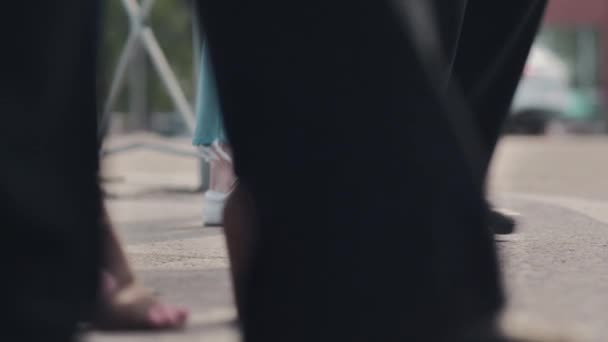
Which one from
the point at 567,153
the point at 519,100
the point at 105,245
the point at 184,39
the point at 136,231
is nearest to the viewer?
the point at 105,245

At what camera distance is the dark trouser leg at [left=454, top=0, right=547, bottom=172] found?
2.41 m

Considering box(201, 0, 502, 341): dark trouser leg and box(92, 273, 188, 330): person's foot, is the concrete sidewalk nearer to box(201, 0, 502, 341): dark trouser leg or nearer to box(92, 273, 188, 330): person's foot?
box(92, 273, 188, 330): person's foot

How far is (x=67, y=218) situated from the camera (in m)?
1.40

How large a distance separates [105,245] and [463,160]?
0.54m

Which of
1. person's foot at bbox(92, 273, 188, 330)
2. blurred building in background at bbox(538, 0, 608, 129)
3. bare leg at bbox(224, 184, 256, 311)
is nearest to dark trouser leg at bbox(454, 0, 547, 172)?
bare leg at bbox(224, 184, 256, 311)

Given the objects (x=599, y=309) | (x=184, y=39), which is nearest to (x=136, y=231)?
(x=599, y=309)

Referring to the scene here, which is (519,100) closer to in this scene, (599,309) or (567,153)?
(567,153)

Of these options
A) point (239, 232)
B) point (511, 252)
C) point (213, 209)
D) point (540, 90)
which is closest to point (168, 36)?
point (540, 90)

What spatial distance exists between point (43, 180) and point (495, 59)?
130cm

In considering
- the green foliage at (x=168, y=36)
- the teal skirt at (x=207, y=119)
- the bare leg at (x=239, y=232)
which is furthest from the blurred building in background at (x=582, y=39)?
the bare leg at (x=239, y=232)

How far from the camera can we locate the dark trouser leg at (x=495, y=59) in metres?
2.41

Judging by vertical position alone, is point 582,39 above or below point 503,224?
above

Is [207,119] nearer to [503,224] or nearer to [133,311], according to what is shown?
[503,224]

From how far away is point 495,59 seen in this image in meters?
2.46
